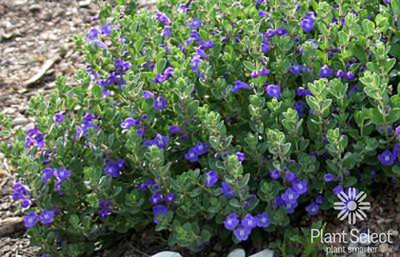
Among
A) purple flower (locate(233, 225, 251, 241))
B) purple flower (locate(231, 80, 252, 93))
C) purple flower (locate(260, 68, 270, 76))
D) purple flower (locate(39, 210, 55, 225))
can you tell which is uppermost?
purple flower (locate(260, 68, 270, 76))

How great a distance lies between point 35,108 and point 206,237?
948 millimetres

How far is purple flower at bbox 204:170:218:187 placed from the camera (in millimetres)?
2906

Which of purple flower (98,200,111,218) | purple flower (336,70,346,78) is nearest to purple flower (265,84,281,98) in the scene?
purple flower (336,70,346,78)

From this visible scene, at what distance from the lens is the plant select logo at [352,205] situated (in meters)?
2.95

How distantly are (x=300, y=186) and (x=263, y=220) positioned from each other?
188 mm

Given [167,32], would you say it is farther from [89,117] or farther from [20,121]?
[20,121]

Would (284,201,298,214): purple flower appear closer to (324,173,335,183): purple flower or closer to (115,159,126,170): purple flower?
(324,173,335,183): purple flower

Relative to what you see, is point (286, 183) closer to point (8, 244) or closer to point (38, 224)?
point (38, 224)

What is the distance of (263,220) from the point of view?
2.89 meters

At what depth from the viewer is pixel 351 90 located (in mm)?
3113

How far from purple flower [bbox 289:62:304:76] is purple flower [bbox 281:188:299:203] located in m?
0.54

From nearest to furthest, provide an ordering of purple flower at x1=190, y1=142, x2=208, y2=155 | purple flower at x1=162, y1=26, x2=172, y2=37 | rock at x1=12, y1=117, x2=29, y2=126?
purple flower at x1=190, y1=142, x2=208, y2=155
purple flower at x1=162, y1=26, x2=172, y2=37
rock at x1=12, y1=117, x2=29, y2=126

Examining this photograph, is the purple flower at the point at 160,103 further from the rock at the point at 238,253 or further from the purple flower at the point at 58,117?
the rock at the point at 238,253

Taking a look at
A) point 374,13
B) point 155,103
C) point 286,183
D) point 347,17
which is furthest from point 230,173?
point 374,13
